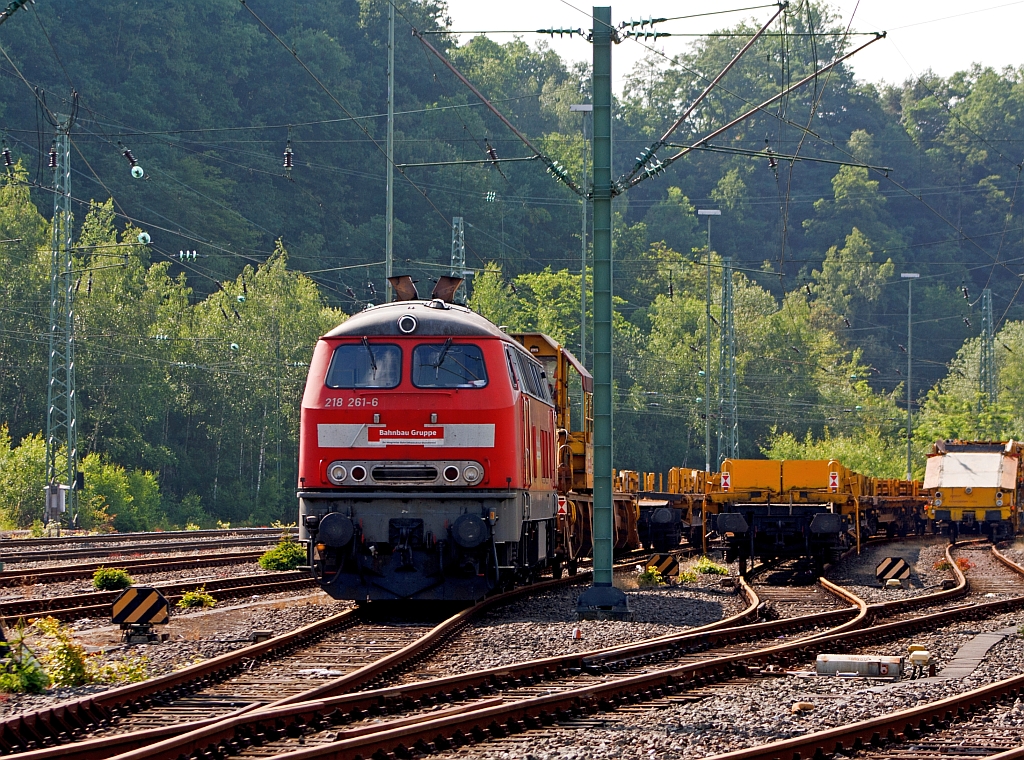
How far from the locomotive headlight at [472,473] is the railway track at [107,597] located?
4.21 meters

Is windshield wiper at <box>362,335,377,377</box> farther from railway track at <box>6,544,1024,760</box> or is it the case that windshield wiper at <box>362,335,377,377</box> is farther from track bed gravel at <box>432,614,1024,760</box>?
track bed gravel at <box>432,614,1024,760</box>

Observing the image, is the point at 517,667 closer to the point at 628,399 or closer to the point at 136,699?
the point at 136,699

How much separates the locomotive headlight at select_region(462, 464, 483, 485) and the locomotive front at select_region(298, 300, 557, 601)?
1 centimetres

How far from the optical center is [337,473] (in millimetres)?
15172

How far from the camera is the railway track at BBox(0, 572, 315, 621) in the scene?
1491cm

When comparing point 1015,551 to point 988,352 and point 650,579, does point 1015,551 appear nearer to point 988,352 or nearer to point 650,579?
point 650,579

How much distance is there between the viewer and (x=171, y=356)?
5725cm

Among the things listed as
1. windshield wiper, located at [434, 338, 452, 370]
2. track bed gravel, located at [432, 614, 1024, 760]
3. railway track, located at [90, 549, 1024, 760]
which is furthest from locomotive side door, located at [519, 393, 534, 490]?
track bed gravel, located at [432, 614, 1024, 760]

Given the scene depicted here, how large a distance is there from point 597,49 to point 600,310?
3.19 meters

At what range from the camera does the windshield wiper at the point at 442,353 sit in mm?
15414

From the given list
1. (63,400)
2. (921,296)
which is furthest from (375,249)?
(921,296)

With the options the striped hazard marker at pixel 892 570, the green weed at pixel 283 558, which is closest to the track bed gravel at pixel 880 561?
the striped hazard marker at pixel 892 570

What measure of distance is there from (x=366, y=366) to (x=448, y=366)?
96cm

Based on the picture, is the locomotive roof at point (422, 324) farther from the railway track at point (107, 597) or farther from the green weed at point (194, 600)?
the railway track at point (107, 597)
